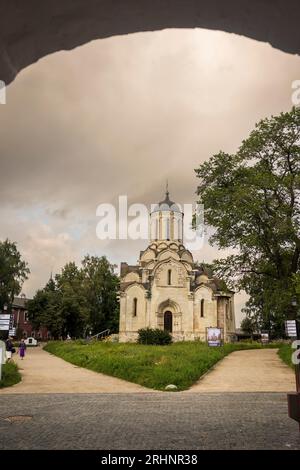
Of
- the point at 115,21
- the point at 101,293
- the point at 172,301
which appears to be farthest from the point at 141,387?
the point at 101,293

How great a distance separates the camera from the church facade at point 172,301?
155 feet

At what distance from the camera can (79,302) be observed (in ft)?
186

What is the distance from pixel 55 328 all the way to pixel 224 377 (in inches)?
1581

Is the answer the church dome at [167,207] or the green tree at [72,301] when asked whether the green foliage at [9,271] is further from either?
the church dome at [167,207]

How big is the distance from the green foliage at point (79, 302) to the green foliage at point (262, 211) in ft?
118

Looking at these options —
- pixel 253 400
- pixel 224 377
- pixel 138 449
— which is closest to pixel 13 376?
pixel 224 377

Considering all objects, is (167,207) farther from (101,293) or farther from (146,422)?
(146,422)

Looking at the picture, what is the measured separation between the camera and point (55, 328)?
5547 cm

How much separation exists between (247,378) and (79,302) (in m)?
40.5

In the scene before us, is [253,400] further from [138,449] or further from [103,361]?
[103,361]

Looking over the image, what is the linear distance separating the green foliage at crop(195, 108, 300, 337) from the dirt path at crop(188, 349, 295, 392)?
3.15 m

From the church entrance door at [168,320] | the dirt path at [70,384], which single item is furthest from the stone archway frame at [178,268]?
the dirt path at [70,384]

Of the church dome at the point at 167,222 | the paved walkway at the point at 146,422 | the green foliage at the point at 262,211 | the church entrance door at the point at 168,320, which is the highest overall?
the church dome at the point at 167,222

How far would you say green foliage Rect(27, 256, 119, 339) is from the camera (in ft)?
182
